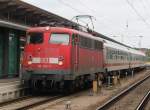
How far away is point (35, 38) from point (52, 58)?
142 cm

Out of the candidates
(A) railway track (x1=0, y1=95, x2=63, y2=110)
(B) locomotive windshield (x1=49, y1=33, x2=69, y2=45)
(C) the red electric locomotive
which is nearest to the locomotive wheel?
(C) the red electric locomotive

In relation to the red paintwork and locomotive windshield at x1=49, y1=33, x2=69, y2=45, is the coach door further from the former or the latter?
locomotive windshield at x1=49, y1=33, x2=69, y2=45

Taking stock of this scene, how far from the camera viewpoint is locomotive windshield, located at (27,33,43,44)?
852 inches

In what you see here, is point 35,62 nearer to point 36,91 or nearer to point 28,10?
point 36,91

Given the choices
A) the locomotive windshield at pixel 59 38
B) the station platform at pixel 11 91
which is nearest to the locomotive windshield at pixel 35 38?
the locomotive windshield at pixel 59 38

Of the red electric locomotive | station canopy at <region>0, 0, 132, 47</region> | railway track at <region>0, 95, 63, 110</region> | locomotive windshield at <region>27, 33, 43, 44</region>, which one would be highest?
station canopy at <region>0, 0, 132, 47</region>

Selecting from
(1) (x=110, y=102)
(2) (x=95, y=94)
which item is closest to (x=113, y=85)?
(2) (x=95, y=94)

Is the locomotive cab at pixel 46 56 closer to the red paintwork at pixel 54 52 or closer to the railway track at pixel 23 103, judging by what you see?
the red paintwork at pixel 54 52

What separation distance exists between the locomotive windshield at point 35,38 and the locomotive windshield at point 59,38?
20.8 inches

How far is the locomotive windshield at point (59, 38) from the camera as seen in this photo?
21.4m

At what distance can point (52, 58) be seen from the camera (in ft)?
69.0

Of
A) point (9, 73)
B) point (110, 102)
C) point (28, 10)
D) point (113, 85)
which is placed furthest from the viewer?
point (113, 85)

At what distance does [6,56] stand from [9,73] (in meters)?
1.29

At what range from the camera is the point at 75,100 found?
20219 millimetres
